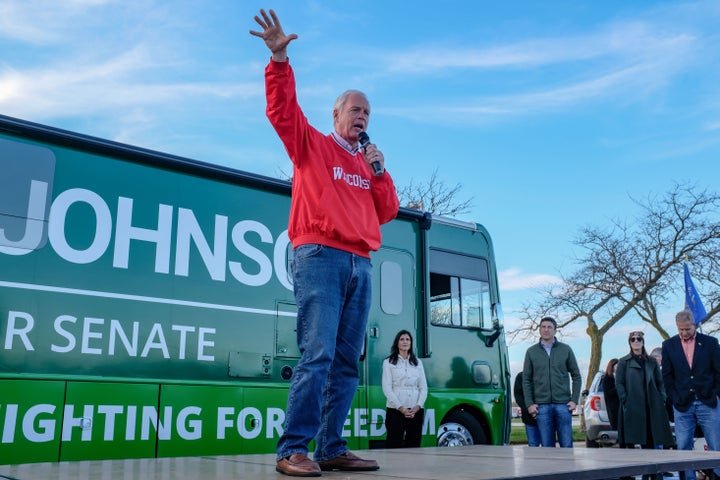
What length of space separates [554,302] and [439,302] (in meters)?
15.4

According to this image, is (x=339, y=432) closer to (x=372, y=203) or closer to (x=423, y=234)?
(x=372, y=203)

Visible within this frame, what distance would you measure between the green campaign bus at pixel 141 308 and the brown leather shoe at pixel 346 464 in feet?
7.92

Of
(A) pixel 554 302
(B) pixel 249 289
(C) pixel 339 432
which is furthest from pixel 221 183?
(A) pixel 554 302

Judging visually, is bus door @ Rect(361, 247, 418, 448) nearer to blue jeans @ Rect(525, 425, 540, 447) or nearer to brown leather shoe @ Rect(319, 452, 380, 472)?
blue jeans @ Rect(525, 425, 540, 447)

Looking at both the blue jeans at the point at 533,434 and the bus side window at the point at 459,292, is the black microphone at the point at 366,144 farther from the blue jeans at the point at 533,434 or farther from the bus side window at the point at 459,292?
the blue jeans at the point at 533,434

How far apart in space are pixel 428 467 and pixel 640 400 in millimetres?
5286

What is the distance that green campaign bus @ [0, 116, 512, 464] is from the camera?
5027mm

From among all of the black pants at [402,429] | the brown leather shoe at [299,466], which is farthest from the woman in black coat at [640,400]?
the brown leather shoe at [299,466]

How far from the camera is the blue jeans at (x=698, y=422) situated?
22.7ft

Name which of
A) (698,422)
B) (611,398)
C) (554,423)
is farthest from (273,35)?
(611,398)

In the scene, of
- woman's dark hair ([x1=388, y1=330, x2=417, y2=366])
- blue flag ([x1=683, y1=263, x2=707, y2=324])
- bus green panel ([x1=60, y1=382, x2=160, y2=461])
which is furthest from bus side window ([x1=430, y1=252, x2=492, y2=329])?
blue flag ([x1=683, y1=263, x2=707, y2=324])

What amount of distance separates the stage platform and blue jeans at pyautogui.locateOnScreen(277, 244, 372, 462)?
0.64 ft

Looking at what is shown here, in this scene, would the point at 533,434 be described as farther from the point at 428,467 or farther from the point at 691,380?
the point at 428,467

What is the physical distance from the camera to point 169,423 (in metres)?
5.46
